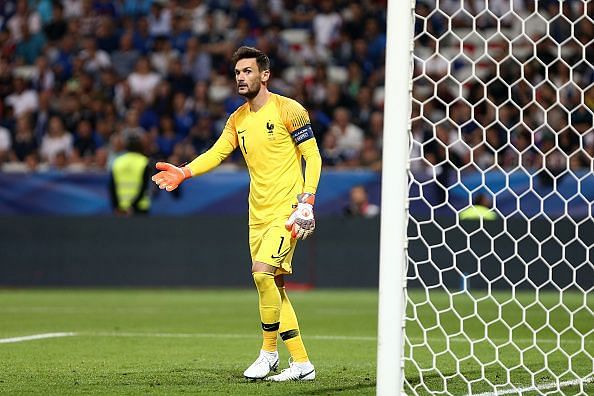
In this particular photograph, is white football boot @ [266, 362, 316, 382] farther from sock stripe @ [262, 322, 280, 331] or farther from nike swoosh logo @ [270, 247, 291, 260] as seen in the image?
nike swoosh logo @ [270, 247, 291, 260]

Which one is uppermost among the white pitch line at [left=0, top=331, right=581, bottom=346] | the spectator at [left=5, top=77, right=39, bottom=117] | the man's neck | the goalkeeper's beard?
the spectator at [left=5, top=77, right=39, bottom=117]

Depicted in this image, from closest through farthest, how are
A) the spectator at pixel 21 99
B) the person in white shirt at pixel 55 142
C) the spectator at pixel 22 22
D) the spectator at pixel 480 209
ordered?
the spectator at pixel 480 209
the person in white shirt at pixel 55 142
the spectator at pixel 21 99
the spectator at pixel 22 22

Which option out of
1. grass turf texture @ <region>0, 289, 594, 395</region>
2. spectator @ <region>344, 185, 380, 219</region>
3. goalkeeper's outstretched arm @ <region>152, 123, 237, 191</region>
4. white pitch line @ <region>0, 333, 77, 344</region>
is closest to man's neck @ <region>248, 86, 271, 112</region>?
goalkeeper's outstretched arm @ <region>152, 123, 237, 191</region>

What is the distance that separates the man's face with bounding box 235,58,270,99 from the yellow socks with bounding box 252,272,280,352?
111cm

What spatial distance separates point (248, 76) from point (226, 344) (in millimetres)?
2763

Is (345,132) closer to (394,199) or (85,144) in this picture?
(85,144)

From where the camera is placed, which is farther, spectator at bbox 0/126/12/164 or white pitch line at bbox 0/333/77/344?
spectator at bbox 0/126/12/164

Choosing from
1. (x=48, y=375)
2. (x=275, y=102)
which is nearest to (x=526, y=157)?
(x=275, y=102)

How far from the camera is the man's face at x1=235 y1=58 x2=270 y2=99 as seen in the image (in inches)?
269

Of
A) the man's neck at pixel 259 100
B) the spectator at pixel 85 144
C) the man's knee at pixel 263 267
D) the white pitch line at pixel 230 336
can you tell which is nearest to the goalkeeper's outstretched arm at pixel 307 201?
the man's knee at pixel 263 267

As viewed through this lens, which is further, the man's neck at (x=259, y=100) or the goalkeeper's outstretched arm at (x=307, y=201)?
the man's neck at (x=259, y=100)

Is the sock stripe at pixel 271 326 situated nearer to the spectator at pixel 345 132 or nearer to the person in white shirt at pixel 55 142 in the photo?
the spectator at pixel 345 132

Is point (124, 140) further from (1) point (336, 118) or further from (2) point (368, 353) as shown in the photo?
(2) point (368, 353)

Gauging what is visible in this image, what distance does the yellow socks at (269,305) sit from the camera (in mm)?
6730
